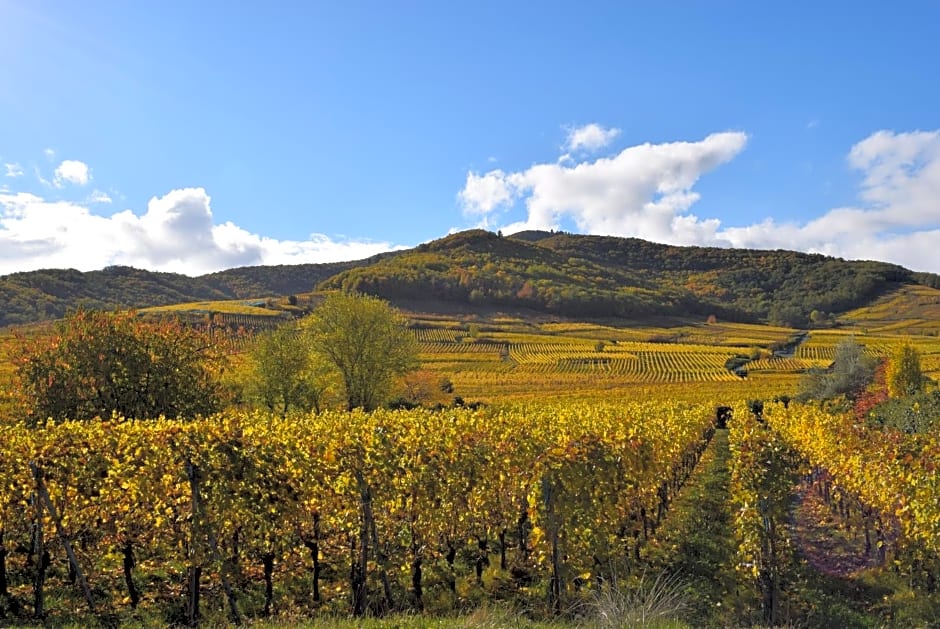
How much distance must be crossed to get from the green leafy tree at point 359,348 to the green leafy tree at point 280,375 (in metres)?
2.99

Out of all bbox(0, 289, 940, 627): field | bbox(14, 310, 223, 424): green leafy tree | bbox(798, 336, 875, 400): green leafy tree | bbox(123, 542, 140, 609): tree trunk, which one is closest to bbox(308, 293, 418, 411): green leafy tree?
bbox(14, 310, 223, 424): green leafy tree

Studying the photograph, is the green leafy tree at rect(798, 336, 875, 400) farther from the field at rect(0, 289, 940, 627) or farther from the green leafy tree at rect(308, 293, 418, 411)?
the field at rect(0, 289, 940, 627)

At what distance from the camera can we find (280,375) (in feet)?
100

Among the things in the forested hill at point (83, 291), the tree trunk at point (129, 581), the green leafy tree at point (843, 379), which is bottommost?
the green leafy tree at point (843, 379)

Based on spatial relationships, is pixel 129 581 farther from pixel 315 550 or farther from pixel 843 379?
pixel 843 379

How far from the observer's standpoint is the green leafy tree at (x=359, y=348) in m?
35.2

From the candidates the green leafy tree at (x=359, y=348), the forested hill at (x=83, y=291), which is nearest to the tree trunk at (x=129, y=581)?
the green leafy tree at (x=359, y=348)

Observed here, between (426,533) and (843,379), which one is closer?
(426,533)

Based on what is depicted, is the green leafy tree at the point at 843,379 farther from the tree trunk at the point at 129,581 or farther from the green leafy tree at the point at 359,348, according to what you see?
the tree trunk at the point at 129,581

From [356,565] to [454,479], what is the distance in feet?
7.14

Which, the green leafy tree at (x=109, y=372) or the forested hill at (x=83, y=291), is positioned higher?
the forested hill at (x=83, y=291)

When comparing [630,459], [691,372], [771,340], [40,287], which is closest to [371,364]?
[630,459]

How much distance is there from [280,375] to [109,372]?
467 inches

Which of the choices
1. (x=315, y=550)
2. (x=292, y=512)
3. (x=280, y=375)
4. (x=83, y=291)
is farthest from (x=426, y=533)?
(x=83, y=291)
